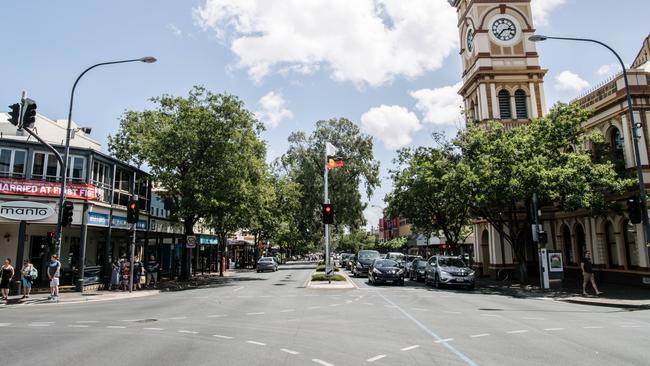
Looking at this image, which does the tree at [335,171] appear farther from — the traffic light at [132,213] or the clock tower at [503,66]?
the traffic light at [132,213]

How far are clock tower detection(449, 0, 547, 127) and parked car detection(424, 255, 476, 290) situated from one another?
48.2 feet

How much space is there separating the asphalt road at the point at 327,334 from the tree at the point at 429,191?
37.4 feet

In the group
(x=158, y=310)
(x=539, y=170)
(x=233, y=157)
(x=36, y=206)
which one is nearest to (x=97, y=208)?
(x=36, y=206)

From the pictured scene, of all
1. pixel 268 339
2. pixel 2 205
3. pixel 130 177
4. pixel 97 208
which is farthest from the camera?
pixel 130 177

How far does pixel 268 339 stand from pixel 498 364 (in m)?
4.55

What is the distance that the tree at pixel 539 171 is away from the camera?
21516mm

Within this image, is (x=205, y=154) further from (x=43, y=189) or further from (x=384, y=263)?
(x=384, y=263)

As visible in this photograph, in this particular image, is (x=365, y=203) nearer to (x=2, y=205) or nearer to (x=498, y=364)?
(x=2, y=205)

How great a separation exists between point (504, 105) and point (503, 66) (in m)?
3.22

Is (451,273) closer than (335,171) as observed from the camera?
Yes

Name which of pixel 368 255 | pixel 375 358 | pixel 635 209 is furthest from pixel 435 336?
pixel 368 255

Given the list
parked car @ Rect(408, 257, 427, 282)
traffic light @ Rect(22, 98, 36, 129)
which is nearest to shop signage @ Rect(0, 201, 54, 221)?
traffic light @ Rect(22, 98, 36, 129)

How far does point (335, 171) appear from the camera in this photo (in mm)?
51656

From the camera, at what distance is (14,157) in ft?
74.2
